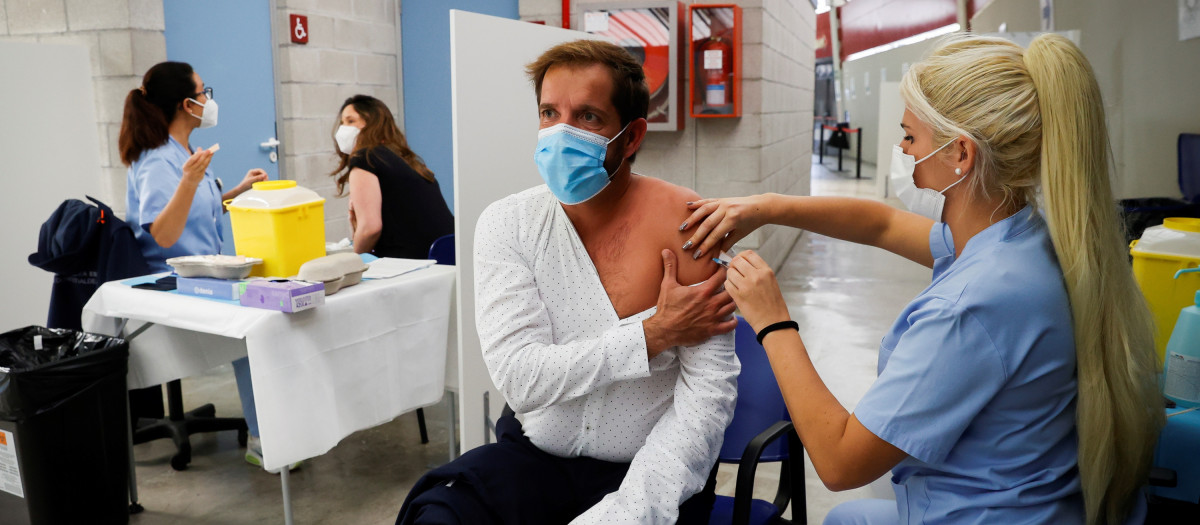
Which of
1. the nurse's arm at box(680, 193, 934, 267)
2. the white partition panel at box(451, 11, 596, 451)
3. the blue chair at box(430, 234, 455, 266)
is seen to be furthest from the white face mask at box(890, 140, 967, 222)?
the blue chair at box(430, 234, 455, 266)

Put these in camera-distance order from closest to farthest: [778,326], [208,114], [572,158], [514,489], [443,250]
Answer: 1. [778,326]
2. [514,489]
3. [572,158]
4. [443,250]
5. [208,114]

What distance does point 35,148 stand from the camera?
3758 mm

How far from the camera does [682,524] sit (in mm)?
1487

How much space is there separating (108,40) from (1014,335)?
4.21m

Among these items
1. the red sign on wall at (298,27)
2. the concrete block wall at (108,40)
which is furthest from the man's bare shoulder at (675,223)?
the red sign on wall at (298,27)

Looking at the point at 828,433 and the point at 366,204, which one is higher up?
the point at 366,204

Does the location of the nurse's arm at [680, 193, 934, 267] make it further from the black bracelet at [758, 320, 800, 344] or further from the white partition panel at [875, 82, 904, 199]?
the white partition panel at [875, 82, 904, 199]

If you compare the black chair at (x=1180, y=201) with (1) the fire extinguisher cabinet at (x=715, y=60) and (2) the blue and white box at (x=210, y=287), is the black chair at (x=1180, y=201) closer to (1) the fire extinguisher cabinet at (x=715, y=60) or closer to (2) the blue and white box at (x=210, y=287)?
(1) the fire extinguisher cabinet at (x=715, y=60)

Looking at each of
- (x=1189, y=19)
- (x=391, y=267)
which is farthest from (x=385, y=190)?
(x=1189, y=19)

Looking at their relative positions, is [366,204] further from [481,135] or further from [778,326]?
[778,326]

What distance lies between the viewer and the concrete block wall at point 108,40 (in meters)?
3.86

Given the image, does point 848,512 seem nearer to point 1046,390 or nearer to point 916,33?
point 1046,390

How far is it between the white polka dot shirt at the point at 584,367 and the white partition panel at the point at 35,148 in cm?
321

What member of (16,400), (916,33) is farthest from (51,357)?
(916,33)
